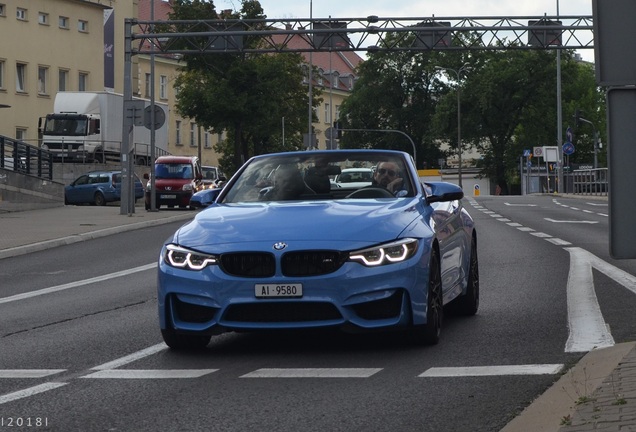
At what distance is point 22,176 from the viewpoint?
3997cm

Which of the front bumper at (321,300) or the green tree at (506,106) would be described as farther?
the green tree at (506,106)

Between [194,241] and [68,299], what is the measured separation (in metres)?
5.36

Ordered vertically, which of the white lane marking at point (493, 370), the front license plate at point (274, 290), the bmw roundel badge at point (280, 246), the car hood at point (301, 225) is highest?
the car hood at point (301, 225)

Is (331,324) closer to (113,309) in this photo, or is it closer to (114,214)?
(113,309)

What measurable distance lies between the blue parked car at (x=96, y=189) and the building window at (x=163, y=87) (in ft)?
145

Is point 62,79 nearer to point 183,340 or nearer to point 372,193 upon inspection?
point 372,193

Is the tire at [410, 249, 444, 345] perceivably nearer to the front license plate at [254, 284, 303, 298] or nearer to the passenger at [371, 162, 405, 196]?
the front license plate at [254, 284, 303, 298]

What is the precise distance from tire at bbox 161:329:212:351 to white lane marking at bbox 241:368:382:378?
1035 mm

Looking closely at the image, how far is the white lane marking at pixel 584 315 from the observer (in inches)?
348

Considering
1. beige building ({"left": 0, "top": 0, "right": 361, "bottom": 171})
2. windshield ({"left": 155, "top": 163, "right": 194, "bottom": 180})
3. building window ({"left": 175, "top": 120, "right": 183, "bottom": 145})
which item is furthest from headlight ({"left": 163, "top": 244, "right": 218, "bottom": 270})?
building window ({"left": 175, "top": 120, "right": 183, "bottom": 145})

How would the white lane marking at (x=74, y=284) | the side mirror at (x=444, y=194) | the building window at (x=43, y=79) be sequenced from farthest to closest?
the building window at (x=43, y=79)
the white lane marking at (x=74, y=284)
the side mirror at (x=444, y=194)

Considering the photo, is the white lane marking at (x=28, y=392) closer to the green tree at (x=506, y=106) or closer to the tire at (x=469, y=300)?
the tire at (x=469, y=300)

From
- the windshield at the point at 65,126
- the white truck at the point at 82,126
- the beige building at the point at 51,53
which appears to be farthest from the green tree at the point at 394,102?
the windshield at the point at 65,126

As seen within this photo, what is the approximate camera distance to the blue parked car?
180 ft
